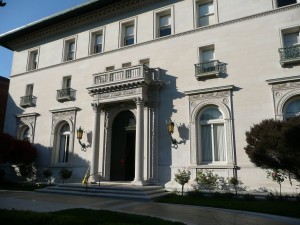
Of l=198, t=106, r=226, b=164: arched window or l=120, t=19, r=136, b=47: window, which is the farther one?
l=120, t=19, r=136, b=47: window

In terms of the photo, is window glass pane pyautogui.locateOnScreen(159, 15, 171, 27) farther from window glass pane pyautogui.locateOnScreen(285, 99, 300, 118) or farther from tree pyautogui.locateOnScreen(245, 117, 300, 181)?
tree pyautogui.locateOnScreen(245, 117, 300, 181)

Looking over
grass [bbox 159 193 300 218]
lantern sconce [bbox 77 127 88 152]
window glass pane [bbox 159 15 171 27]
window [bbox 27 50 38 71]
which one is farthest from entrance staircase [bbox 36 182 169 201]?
window [bbox 27 50 38 71]

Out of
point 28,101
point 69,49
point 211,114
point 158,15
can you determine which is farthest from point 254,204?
point 28,101

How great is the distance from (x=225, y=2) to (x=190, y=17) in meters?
2.31

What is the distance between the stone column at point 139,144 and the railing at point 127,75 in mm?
1513

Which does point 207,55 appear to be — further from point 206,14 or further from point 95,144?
point 95,144

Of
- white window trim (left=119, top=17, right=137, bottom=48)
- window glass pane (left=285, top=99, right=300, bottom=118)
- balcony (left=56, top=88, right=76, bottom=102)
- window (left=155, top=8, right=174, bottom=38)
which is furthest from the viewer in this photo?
balcony (left=56, top=88, right=76, bottom=102)

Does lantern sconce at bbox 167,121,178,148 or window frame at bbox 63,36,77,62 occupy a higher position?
window frame at bbox 63,36,77,62

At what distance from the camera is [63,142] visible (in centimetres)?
2172

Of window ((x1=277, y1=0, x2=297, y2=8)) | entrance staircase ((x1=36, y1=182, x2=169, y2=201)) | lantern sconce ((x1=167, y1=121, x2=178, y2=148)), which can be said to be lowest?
entrance staircase ((x1=36, y1=182, x2=169, y2=201))

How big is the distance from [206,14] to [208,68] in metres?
4.04

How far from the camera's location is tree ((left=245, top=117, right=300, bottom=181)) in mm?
9562

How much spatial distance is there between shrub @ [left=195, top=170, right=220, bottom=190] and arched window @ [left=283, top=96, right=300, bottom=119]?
4.84 meters

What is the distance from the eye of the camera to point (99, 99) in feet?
61.0
